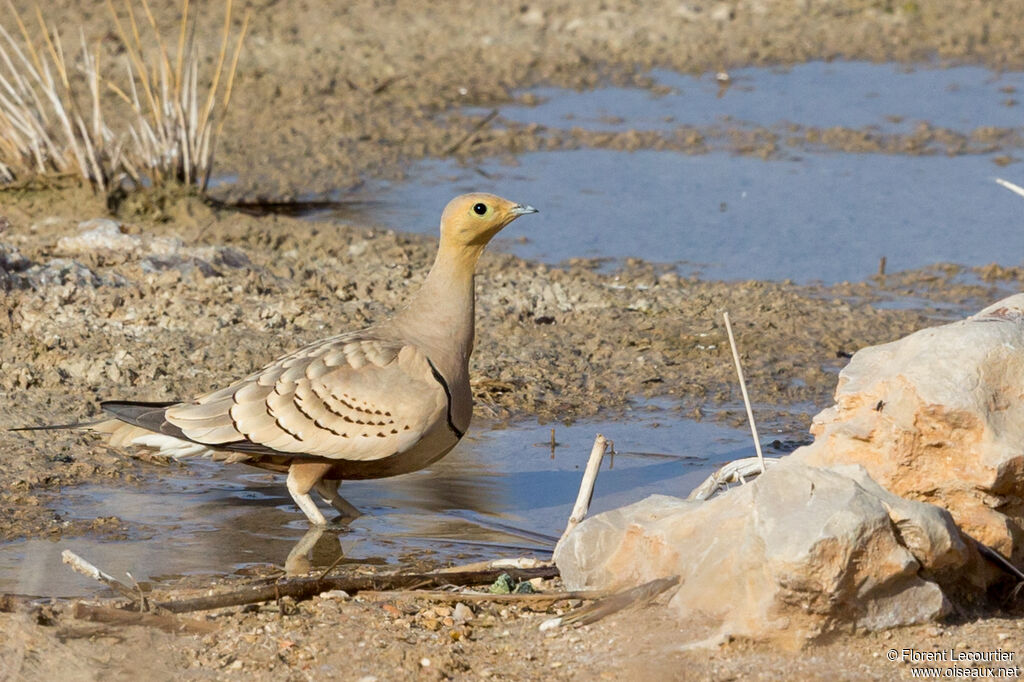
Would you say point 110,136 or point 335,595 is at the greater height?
point 110,136

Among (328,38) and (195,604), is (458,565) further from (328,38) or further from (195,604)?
(328,38)

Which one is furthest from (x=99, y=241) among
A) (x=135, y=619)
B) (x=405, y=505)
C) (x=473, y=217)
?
(x=135, y=619)

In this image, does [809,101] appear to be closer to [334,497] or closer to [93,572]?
[334,497]

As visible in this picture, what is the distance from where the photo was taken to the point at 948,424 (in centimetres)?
430

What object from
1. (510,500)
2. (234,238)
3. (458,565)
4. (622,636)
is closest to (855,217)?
(234,238)

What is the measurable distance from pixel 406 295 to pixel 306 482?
267 cm

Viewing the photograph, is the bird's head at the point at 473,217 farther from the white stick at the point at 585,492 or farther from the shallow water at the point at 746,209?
the shallow water at the point at 746,209

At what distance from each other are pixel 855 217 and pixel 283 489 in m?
5.35

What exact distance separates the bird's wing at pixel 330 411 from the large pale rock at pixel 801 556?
1.30 m

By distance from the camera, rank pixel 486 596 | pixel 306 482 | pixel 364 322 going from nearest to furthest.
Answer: pixel 486 596 < pixel 306 482 < pixel 364 322

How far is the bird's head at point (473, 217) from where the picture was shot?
18.7 ft

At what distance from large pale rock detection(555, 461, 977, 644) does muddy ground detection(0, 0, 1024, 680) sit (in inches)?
3.5

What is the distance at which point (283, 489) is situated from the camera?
6148 mm

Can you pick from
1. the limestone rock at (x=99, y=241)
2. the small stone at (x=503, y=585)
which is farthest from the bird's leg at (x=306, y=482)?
the limestone rock at (x=99, y=241)
